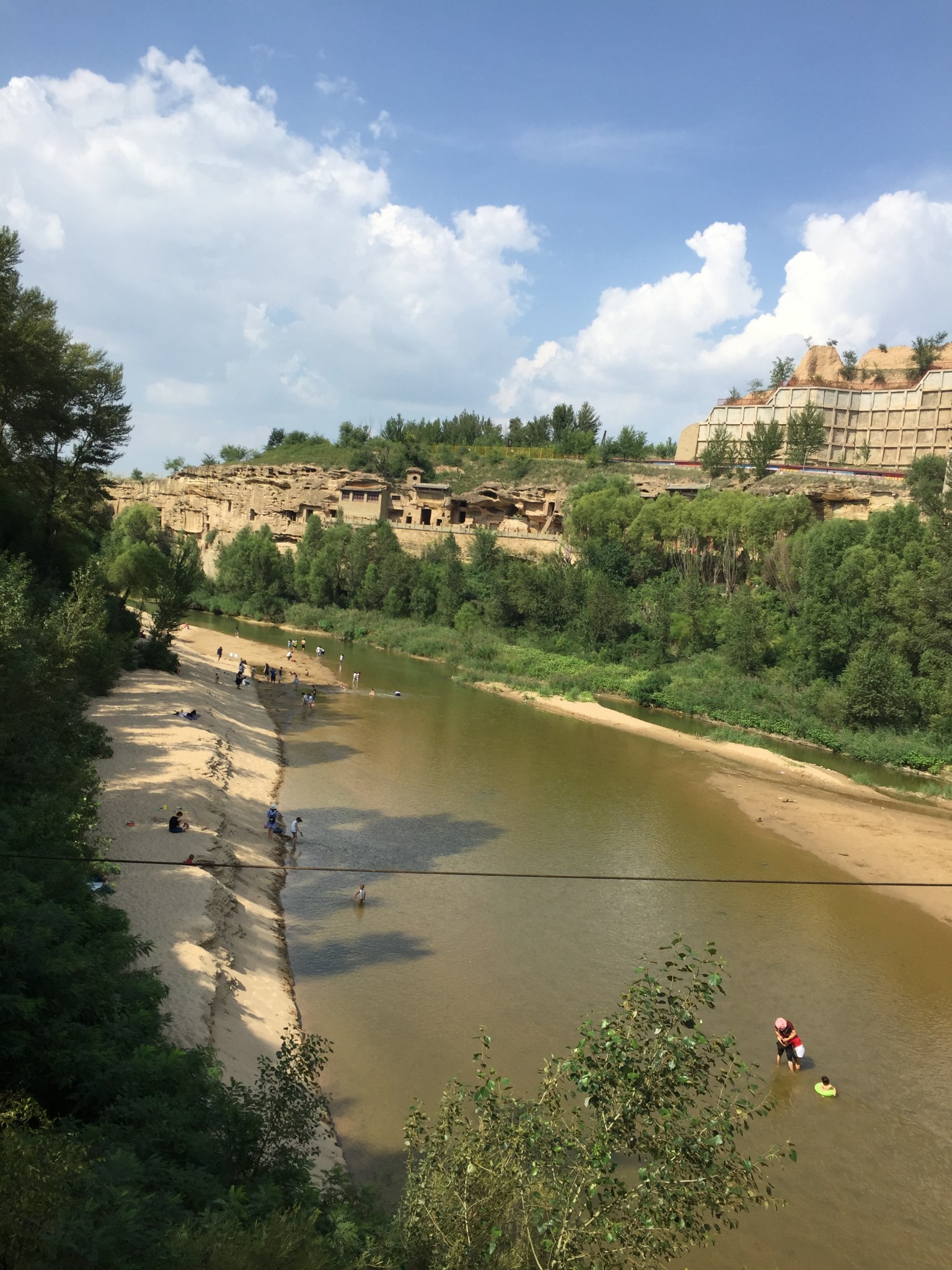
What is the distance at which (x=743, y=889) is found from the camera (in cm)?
1830

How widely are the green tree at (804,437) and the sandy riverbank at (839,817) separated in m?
30.9

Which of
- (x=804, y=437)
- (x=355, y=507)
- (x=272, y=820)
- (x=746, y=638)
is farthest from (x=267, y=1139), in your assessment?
(x=804, y=437)

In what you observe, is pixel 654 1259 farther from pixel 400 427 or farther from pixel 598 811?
pixel 400 427

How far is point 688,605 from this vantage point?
42.8 m

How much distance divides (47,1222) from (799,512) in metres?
44.1

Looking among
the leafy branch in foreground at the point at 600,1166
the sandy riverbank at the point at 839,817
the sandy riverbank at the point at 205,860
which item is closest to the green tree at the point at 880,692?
the sandy riverbank at the point at 839,817

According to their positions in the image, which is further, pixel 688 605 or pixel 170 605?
pixel 688 605

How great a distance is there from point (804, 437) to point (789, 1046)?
50907 millimetres

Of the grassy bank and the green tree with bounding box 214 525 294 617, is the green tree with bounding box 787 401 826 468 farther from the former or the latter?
the green tree with bounding box 214 525 294 617

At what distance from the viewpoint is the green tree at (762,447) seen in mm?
50594

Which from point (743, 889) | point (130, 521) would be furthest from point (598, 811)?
point (130, 521)

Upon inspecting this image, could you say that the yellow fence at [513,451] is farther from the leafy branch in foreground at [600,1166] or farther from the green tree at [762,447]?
the leafy branch in foreground at [600,1166]

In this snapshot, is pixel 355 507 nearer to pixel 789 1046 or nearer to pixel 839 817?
pixel 839 817

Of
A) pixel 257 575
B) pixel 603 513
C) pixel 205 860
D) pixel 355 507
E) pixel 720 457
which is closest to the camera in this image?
pixel 205 860
